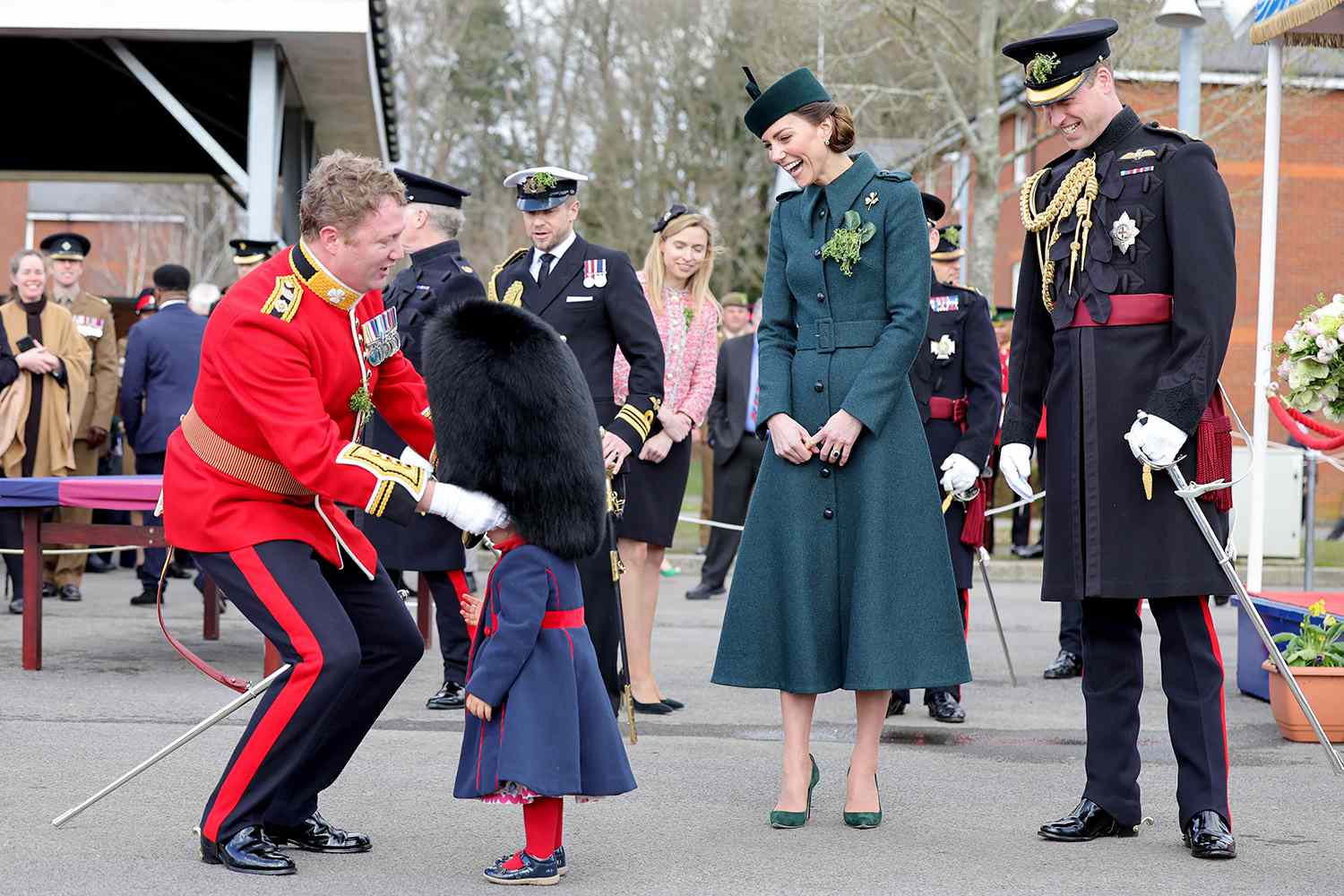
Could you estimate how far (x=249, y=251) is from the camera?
39.5 ft

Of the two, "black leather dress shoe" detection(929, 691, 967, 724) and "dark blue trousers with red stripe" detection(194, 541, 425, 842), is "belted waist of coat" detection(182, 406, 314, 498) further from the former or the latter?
"black leather dress shoe" detection(929, 691, 967, 724)

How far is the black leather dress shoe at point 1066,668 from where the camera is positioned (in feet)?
29.3

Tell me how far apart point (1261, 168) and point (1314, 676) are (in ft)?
79.4

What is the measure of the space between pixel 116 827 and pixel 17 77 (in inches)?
558

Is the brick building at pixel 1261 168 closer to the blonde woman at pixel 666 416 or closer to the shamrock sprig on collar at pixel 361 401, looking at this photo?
the blonde woman at pixel 666 416

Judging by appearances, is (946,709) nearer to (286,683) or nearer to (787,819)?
(787,819)

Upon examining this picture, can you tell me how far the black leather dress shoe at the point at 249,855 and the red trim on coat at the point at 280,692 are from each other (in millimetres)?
48

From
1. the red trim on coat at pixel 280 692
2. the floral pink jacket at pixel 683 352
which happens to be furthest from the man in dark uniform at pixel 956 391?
the red trim on coat at pixel 280 692

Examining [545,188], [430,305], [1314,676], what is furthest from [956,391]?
[430,305]

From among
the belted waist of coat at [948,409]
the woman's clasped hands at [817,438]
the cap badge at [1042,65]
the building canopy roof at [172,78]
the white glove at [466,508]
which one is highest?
the building canopy roof at [172,78]

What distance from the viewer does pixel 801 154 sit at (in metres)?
5.43

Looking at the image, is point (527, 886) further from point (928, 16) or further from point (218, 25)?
point (928, 16)

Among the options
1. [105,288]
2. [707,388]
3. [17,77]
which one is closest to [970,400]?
[707,388]

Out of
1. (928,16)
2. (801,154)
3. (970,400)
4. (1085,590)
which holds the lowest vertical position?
(1085,590)
